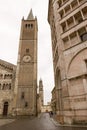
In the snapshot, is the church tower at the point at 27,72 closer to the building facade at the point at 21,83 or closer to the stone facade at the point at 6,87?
the building facade at the point at 21,83

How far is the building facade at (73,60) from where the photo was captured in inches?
467

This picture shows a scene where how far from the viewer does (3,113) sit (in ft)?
96.6

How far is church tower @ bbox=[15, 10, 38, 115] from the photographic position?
2916 centimetres

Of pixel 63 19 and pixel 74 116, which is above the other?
pixel 63 19

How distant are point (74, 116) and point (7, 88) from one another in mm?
23463

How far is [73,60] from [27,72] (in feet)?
67.7

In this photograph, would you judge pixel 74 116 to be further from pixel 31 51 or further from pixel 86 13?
pixel 31 51

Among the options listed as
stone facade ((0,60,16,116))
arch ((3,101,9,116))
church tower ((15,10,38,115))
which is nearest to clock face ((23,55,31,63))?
church tower ((15,10,38,115))

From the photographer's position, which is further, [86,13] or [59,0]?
[59,0]

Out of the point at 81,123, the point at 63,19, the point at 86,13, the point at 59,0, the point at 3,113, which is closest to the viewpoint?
the point at 81,123

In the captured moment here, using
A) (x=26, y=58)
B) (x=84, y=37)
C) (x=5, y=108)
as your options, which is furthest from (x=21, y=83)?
(x=84, y=37)

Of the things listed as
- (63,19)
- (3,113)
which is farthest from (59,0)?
(3,113)

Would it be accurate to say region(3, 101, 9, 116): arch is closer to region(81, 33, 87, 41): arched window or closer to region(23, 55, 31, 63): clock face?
region(23, 55, 31, 63): clock face

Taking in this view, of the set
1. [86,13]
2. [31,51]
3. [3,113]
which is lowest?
[3,113]
